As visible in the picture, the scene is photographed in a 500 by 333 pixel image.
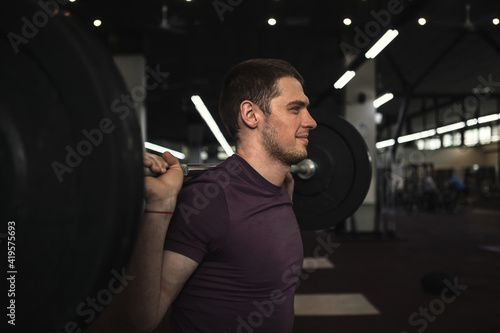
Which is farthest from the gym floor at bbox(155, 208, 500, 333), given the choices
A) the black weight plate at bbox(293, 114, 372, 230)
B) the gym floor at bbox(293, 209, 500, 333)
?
the black weight plate at bbox(293, 114, 372, 230)

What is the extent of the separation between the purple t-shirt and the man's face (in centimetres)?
15

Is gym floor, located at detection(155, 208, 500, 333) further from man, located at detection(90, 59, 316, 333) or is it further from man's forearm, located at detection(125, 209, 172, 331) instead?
man's forearm, located at detection(125, 209, 172, 331)

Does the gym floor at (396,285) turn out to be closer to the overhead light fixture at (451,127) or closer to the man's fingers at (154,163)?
the man's fingers at (154,163)

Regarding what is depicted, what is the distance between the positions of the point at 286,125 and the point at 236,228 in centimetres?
29

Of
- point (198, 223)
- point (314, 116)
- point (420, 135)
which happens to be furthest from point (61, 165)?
point (420, 135)

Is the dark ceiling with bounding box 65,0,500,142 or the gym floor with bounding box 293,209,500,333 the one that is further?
the dark ceiling with bounding box 65,0,500,142

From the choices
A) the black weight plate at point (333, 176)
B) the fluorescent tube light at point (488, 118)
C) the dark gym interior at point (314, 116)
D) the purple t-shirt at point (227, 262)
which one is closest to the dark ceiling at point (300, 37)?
the dark gym interior at point (314, 116)

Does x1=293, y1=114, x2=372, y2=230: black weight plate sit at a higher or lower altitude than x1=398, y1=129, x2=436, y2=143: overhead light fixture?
lower

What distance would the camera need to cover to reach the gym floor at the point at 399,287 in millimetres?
2518

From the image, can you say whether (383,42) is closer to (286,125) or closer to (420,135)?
(286,125)

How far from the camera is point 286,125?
0.98 metres

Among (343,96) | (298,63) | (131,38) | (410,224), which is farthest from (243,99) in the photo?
(410,224)

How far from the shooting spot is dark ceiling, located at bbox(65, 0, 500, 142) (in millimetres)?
4367

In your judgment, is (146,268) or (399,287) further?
(399,287)
